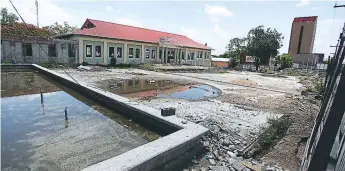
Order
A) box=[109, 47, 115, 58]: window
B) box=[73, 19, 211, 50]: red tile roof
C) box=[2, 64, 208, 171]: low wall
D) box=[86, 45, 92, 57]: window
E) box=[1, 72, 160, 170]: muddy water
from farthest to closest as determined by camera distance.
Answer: box=[109, 47, 115, 58]: window, box=[73, 19, 211, 50]: red tile roof, box=[86, 45, 92, 57]: window, box=[1, 72, 160, 170]: muddy water, box=[2, 64, 208, 171]: low wall

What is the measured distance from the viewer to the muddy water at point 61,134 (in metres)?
3.31

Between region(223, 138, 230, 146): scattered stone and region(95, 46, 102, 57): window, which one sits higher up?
region(95, 46, 102, 57): window

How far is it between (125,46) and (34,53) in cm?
843

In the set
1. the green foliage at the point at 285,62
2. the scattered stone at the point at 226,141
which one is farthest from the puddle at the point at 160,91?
the green foliage at the point at 285,62

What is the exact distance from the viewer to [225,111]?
20.8 ft

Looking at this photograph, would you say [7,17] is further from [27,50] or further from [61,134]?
[61,134]

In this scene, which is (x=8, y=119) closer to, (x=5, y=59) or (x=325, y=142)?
(x=325, y=142)

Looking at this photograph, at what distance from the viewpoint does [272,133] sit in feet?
15.2

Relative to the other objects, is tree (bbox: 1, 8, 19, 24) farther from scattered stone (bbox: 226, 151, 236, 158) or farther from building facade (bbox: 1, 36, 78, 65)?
scattered stone (bbox: 226, 151, 236, 158)

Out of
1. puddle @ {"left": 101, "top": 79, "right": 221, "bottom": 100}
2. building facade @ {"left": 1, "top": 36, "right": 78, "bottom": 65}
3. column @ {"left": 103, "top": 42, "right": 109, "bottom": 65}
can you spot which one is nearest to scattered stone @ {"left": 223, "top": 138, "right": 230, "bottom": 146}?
puddle @ {"left": 101, "top": 79, "right": 221, "bottom": 100}

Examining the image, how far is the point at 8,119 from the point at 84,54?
15.8 m

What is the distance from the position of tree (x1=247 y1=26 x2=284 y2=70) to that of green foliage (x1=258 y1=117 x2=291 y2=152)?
29.3 meters

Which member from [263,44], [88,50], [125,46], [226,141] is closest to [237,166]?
[226,141]

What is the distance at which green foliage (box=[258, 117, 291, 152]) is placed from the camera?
421 cm
